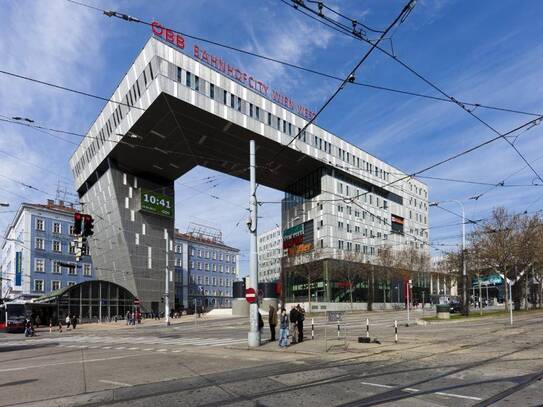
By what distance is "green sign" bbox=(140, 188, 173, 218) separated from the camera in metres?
73.9

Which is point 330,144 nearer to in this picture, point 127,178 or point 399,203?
point 399,203

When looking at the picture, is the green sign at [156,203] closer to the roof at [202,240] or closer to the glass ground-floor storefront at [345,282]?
the glass ground-floor storefront at [345,282]

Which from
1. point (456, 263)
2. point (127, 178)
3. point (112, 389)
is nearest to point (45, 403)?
point (112, 389)

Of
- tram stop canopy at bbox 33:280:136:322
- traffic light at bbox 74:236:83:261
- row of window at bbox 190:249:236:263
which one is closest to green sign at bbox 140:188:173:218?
tram stop canopy at bbox 33:280:136:322

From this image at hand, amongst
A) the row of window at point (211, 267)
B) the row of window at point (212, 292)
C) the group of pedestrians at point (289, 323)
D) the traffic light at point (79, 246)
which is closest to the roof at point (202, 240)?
the row of window at point (211, 267)

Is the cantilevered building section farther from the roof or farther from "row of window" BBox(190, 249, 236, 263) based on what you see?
"row of window" BBox(190, 249, 236, 263)

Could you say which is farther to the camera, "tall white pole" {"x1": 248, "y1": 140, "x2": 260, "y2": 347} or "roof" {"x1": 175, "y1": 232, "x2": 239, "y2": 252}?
"roof" {"x1": 175, "y1": 232, "x2": 239, "y2": 252}

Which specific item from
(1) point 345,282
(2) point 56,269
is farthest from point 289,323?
(2) point 56,269

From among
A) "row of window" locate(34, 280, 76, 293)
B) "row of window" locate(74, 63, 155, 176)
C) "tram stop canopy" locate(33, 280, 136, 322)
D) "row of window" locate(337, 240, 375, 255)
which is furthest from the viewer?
"row of window" locate(337, 240, 375, 255)

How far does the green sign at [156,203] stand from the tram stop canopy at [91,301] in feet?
40.1

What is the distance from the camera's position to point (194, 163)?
228ft

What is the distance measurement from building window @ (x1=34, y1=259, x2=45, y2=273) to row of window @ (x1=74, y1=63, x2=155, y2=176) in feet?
53.9

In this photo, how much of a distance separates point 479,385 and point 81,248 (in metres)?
24.0

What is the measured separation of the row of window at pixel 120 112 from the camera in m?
55.0
